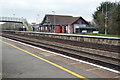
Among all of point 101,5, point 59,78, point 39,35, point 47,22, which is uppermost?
point 101,5

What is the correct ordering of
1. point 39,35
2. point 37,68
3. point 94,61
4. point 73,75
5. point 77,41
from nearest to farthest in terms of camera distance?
point 73,75 < point 37,68 < point 94,61 < point 77,41 < point 39,35

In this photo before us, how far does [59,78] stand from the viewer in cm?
490

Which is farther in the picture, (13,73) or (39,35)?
(39,35)

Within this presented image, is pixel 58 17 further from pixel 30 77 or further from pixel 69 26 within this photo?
pixel 30 77

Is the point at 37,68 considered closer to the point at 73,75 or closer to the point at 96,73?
the point at 73,75

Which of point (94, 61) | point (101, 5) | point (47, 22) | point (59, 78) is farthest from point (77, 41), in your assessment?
point (101, 5)

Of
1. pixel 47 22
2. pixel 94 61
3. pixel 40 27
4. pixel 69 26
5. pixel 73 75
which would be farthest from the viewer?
pixel 40 27

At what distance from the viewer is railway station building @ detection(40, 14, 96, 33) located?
4652cm

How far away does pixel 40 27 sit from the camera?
59.2m

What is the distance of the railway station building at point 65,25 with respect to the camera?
46519mm

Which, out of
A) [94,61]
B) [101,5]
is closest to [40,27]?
[101,5]

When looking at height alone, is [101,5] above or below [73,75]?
above

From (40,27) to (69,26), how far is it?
17.9 metres

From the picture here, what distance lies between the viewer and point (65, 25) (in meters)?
47.5
